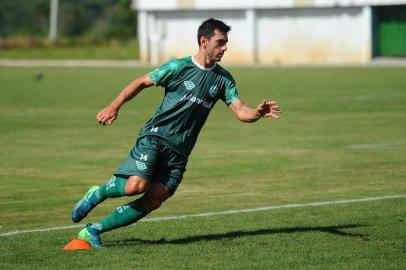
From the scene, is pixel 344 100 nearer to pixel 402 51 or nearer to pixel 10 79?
pixel 10 79

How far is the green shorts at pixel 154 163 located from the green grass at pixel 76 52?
58.2 metres

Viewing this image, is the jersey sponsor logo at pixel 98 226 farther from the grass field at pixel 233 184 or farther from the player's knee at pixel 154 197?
the player's knee at pixel 154 197

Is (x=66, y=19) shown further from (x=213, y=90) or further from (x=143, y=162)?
(x=143, y=162)

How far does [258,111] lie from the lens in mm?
10109

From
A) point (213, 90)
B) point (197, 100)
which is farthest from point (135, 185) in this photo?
point (213, 90)

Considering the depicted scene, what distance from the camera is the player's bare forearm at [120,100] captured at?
380 inches

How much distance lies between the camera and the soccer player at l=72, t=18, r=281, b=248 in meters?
9.95

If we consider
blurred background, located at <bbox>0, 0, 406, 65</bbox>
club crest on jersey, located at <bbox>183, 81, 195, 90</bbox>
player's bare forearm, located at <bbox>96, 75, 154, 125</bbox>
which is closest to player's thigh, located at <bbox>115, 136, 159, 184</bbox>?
player's bare forearm, located at <bbox>96, 75, 154, 125</bbox>

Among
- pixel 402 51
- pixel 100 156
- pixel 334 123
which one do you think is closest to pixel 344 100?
pixel 334 123

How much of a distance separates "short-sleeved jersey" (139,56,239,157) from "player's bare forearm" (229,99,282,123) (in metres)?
0.31

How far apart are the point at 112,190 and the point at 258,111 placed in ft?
4.86

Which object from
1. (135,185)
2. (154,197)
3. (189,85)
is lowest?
(154,197)

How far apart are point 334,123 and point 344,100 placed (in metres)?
6.79

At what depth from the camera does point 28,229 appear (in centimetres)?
1141
